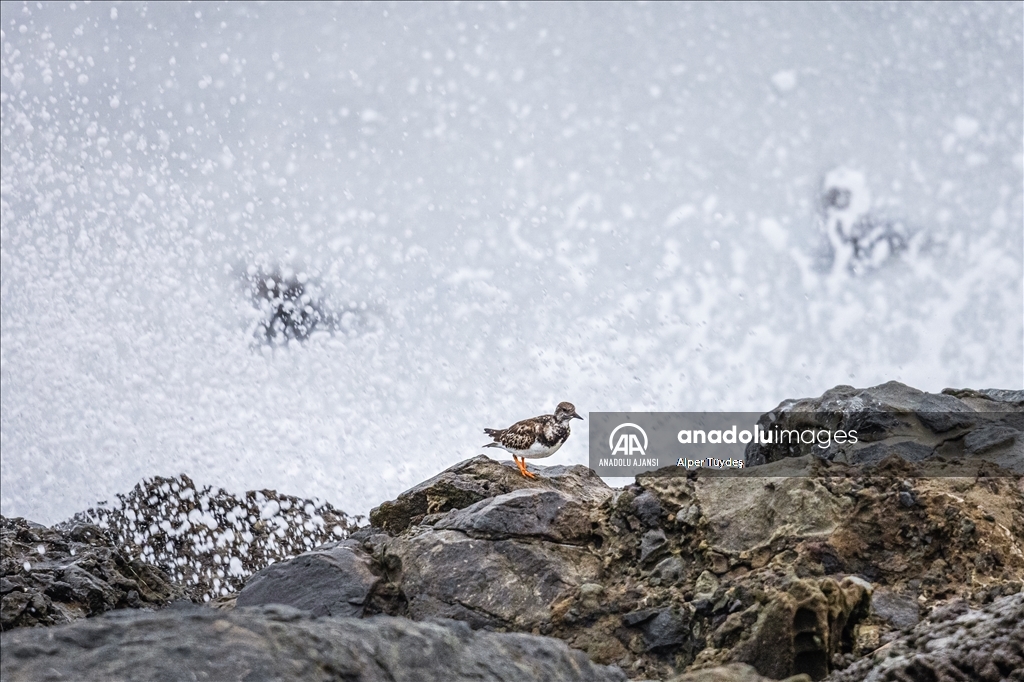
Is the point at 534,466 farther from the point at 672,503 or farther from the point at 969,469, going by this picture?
the point at 969,469

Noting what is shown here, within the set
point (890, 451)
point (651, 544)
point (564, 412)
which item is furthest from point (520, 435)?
point (890, 451)

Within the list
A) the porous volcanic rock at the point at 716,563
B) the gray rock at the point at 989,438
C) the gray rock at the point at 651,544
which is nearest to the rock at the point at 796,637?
the porous volcanic rock at the point at 716,563

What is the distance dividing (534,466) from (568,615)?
3.87m

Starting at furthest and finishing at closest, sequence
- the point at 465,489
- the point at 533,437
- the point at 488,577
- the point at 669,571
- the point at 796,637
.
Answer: the point at 533,437 < the point at 465,489 < the point at 669,571 < the point at 488,577 < the point at 796,637

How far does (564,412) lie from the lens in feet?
42.6

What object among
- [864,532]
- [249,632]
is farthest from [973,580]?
[249,632]

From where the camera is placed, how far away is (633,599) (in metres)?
9.36

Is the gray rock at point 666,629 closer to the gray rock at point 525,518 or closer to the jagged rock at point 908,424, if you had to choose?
the gray rock at point 525,518

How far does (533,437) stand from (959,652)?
6486mm

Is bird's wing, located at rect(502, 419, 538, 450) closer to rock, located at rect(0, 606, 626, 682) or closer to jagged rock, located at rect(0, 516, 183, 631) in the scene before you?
jagged rock, located at rect(0, 516, 183, 631)

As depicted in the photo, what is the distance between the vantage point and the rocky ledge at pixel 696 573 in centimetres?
712

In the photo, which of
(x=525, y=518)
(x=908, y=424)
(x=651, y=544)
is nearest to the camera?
(x=651, y=544)

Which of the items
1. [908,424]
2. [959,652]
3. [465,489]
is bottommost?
[959,652]

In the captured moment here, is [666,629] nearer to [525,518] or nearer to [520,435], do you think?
[525,518]
